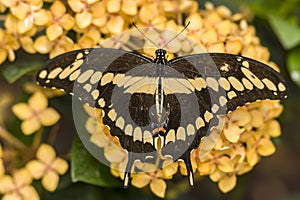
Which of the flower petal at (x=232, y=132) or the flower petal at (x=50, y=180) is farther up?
the flower petal at (x=232, y=132)

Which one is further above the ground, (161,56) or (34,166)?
(161,56)

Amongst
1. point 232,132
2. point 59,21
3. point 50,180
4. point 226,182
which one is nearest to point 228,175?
point 226,182

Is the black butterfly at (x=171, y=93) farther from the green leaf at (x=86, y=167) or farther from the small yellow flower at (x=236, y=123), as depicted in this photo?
the green leaf at (x=86, y=167)

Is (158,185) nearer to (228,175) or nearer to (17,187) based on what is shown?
(228,175)

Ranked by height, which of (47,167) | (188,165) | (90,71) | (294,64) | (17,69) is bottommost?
(188,165)

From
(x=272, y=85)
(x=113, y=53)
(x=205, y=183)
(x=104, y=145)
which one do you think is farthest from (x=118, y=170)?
(x=205, y=183)

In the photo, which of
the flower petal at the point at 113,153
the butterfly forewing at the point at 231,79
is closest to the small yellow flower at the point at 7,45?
the flower petal at the point at 113,153

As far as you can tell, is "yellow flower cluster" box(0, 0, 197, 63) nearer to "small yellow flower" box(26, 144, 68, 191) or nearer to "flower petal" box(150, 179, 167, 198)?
"small yellow flower" box(26, 144, 68, 191)

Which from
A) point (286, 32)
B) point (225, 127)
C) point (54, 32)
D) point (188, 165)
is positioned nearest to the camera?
point (188, 165)
